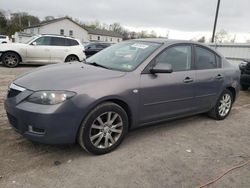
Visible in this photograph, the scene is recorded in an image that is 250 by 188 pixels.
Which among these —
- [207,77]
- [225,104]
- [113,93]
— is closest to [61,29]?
[225,104]

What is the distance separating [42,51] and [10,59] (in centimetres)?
144

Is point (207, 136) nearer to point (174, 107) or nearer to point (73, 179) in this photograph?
point (174, 107)

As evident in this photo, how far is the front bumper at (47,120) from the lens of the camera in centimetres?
328

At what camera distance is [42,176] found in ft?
10.4

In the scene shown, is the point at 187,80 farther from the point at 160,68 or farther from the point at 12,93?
the point at 12,93

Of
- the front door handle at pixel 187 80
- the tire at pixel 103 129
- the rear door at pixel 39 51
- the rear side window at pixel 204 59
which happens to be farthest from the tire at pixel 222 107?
the rear door at pixel 39 51

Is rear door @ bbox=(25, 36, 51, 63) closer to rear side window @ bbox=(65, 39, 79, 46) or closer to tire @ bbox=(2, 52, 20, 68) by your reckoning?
tire @ bbox=(2, 52, 20, 68)

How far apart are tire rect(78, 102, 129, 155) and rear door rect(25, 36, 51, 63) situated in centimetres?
985

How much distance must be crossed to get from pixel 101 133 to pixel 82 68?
107 cm

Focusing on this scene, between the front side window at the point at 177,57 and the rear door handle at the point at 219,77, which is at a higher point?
the front side window at the point at 177,57

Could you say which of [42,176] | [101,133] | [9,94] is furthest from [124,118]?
[9,94]

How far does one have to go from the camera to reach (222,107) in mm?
5781

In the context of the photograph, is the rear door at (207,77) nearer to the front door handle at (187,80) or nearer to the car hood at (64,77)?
the front door handle at (187,80)

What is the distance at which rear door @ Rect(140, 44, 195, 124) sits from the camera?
4141mm
